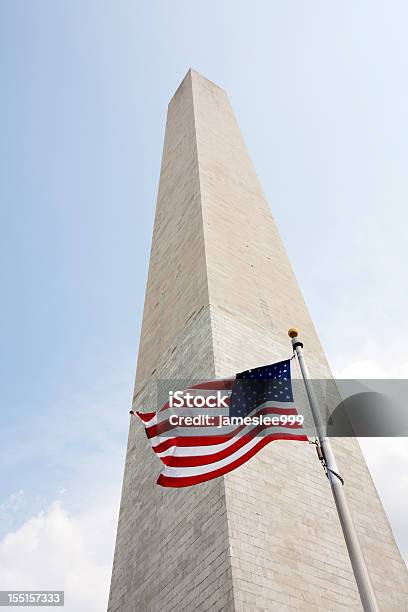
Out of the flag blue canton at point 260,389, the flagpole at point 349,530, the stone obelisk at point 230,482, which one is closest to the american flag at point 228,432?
the flag blue canton at point 260,389

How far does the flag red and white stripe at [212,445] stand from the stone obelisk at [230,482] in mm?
2077

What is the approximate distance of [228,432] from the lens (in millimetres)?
8406

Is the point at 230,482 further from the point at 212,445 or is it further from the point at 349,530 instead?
the point at 349,530

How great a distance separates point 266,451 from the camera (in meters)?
11.8

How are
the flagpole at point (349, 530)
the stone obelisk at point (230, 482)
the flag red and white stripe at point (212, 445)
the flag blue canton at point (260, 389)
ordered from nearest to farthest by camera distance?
the flagpole at point (349, 530) < the flag red and white stripe at point (212, 445) < the flag blue canton at point (260, 389) < the stone obelisk at point (230, 482)

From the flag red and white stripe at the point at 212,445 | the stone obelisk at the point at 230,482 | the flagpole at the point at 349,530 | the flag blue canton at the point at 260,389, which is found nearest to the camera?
the flagpole at the point at 349,530

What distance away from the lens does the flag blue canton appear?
8.47 m

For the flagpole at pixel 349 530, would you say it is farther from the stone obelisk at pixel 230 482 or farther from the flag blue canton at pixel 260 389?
the stone obelisk at pixel 230 482

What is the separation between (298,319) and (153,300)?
5.04 metres

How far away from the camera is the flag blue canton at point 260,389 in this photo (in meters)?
8.47

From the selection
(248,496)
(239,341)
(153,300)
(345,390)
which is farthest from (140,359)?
(248,496)

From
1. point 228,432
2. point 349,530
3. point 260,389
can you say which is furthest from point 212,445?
point 349,530

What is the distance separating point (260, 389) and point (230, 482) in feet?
9.04

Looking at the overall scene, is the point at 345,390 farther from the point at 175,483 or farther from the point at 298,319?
the point at 175,483
